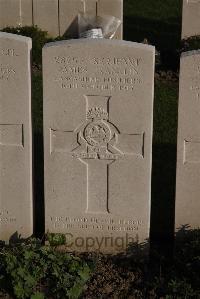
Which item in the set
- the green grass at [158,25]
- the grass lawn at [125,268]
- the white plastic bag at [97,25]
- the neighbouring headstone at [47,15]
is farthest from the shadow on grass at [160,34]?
the grass lawn at [125,268]

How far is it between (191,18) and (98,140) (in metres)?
6.29

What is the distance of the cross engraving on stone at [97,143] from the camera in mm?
6023

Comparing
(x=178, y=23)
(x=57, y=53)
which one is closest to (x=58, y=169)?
(x=57, y=53)

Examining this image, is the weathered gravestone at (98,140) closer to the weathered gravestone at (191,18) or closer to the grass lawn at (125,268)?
the grass lawn at (125,268)

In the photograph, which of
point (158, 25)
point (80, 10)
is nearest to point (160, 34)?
point (158, 25)

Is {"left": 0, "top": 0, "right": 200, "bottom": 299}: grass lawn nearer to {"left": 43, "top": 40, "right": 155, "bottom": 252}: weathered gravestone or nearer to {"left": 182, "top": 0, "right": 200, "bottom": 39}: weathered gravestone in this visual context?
{"left": 43, "top": 40, "right": 155, "bottom": 252}: weathered gravestone

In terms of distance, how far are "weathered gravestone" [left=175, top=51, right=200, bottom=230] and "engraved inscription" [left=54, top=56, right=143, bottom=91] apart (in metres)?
0.39

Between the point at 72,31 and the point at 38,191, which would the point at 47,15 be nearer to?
the point at 72,31

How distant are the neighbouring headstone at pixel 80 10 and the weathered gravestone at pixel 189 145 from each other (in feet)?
20.1

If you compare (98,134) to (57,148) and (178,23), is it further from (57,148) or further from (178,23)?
(178,23)

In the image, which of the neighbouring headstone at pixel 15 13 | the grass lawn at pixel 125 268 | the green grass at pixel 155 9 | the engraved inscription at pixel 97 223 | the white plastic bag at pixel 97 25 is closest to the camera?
the grass lawn at pixel 125 268

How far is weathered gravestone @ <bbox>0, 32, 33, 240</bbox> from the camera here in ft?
19.5

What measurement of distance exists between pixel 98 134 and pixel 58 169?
0.47 metres

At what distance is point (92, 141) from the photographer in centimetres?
610
